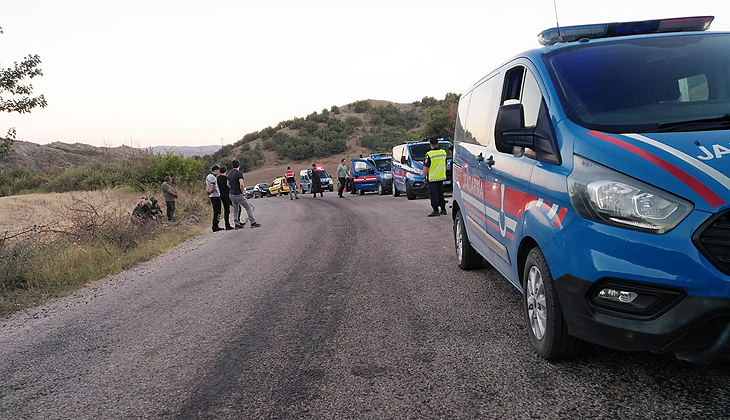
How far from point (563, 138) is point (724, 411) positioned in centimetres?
164

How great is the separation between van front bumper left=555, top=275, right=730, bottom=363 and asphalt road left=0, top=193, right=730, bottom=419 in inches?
14.3

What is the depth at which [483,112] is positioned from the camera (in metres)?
5.40

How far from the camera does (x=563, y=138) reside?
3.28m

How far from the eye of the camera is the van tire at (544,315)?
131 inches

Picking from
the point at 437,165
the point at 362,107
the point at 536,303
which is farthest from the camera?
the point at 362,107

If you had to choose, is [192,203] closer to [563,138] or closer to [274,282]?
[274,282]

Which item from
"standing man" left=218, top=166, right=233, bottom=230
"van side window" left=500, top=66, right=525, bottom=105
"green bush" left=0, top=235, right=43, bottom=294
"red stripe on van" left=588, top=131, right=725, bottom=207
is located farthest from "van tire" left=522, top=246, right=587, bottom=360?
"standing man" left=218, top=166, right=233, bottom=230

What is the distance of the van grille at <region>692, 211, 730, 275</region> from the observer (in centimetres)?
251

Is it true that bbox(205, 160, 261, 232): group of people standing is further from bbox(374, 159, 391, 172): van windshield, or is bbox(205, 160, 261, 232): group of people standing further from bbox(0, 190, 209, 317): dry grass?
bbox(374, 159, 391, 172): van windshield

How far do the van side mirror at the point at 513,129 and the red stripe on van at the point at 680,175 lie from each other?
2.23ft

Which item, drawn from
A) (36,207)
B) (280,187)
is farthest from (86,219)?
(280,187)

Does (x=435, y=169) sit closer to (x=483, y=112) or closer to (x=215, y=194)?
(x=215, y=194)

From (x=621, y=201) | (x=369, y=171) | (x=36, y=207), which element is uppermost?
(x=621, y=201)

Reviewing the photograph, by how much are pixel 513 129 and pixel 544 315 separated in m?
1.24
